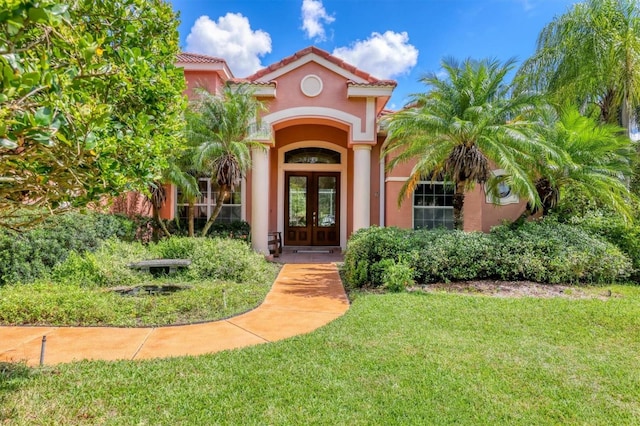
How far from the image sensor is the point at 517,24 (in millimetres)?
12672

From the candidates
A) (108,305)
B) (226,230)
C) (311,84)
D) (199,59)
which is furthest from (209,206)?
(108,305)

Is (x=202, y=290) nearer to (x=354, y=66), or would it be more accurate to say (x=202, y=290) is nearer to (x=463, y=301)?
(x=463, y=301)

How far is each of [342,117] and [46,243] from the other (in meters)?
9.12

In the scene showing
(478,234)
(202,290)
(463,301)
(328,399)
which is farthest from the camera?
(478,234)

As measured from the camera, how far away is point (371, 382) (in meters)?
3.62

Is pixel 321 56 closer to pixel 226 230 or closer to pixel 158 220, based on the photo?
pixel 226 230

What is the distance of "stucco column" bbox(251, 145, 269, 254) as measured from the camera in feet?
41.1

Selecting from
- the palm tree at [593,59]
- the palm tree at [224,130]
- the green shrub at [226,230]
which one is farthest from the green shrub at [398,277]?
the palm tree at [593,59]

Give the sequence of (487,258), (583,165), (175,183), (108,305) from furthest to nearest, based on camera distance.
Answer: (175,183), (583,165), (487,258), (108,305)

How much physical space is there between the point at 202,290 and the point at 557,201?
10.1 metres

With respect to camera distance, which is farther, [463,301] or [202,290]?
[202,290]

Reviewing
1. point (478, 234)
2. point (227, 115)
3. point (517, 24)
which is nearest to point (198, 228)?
point (227, 115)

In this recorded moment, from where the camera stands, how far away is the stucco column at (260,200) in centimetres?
1254

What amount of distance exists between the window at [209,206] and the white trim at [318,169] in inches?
69.7
